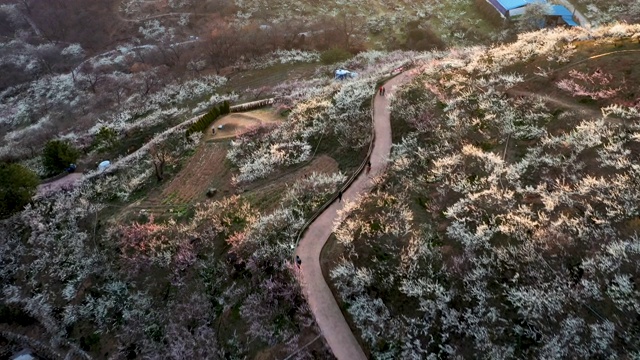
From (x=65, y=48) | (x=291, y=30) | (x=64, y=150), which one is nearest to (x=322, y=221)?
(x=64, y=150)

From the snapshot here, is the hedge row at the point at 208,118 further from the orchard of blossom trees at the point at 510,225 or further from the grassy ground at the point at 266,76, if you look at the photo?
the orchard of blossom trees at the point at 510,225

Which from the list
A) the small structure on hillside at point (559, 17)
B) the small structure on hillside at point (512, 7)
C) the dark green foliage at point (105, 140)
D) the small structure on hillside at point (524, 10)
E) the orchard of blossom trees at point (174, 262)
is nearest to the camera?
the orchard of blossom trees at point (174, 262)

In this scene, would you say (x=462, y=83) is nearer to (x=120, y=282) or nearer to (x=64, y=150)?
(x=120, y=282)

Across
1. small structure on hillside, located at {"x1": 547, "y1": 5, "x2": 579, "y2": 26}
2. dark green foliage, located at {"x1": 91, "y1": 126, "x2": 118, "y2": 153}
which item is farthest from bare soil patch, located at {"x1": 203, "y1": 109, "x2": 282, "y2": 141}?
small structure on hillside, located at {"x1": 547, "y1": 5, "x2": 579, "y2": 26}

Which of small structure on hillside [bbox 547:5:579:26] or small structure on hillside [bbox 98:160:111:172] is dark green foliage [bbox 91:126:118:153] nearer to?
small structure on hillside [bbox 98:160:111:172]

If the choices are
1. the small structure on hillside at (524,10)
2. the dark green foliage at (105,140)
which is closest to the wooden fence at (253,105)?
the dark green foliage at (105,140)

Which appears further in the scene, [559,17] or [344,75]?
[559,17]

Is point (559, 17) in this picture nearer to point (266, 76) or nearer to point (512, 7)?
point (512, 7)

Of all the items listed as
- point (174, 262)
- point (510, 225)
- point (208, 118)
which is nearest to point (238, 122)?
point (208, 118)
